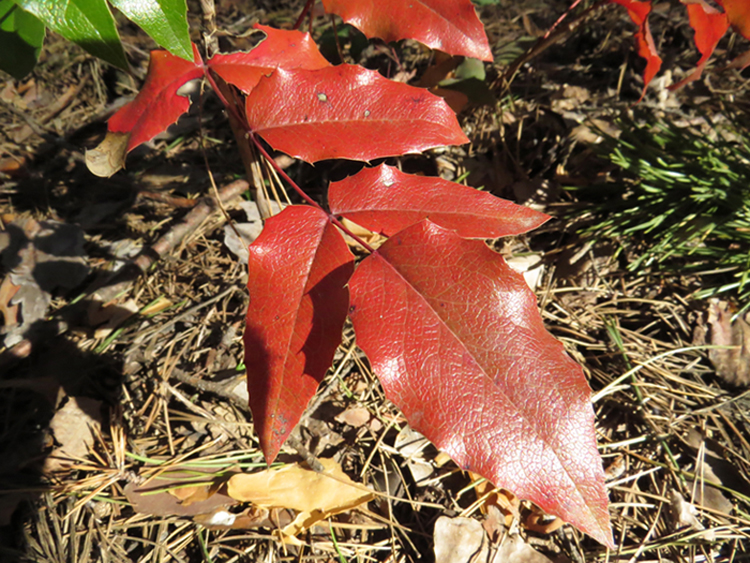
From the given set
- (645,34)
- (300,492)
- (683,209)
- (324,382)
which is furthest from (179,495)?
(683,209)

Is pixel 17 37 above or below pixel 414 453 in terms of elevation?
above

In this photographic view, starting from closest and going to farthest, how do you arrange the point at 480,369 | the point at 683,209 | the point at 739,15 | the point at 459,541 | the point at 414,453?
the point at 480,369 < the point at 739,15 < the point at 459,541 < the point at 414,453 < the point at 683,209

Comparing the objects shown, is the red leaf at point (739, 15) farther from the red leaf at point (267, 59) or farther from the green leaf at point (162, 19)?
the green leaf at point (162, 19)

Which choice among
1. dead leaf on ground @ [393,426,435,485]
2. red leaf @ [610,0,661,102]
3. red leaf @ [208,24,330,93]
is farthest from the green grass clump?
red leaf @ [208,24,330,93]

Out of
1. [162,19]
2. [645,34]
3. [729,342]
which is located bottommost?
[729,342]

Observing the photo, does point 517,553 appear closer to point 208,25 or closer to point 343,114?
point 343,114

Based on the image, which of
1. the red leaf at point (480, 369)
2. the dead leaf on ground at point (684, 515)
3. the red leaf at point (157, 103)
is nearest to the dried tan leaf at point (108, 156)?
the red leaf at point (157, 103)

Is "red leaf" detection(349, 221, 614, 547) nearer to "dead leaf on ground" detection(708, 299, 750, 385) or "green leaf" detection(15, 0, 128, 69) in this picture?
"green leaf" detection(15, 0, 128, 69)
